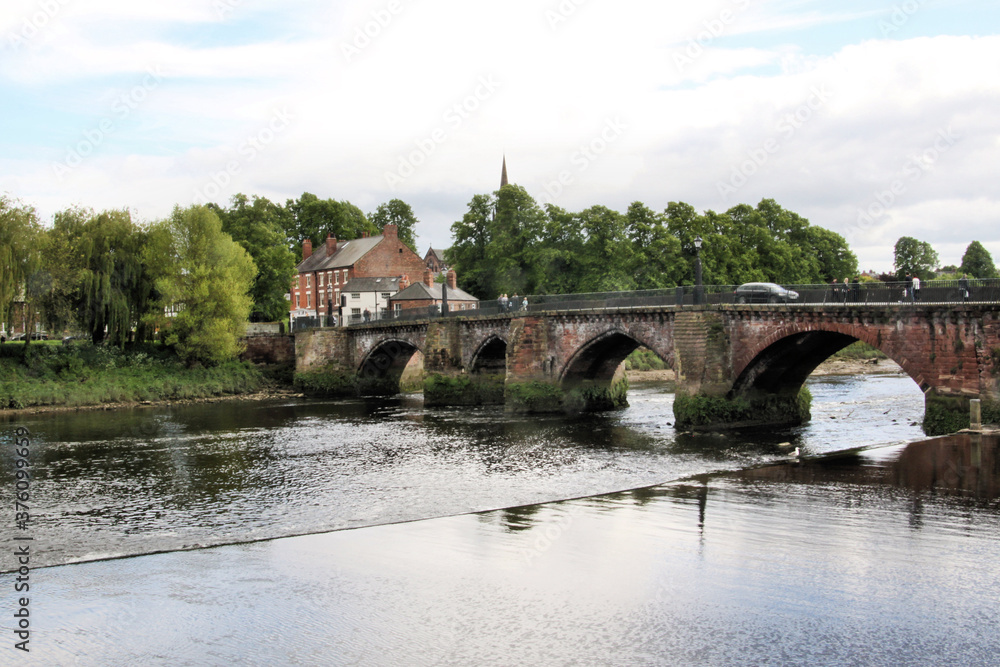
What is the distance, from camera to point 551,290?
69625 millimetres

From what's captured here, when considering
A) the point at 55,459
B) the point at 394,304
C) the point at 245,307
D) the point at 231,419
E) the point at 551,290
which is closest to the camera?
the point at 55,459

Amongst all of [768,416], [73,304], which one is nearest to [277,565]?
[768,416]

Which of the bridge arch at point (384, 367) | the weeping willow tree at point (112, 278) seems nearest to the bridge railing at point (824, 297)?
the bridge arch at point (384, 367)

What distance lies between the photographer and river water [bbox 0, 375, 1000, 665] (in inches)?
475

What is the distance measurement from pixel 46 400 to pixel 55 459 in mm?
Answer: 22024

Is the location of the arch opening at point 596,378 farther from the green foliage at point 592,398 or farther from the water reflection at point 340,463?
the water reflection at point 340,463

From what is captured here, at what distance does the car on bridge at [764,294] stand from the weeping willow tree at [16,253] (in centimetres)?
3934

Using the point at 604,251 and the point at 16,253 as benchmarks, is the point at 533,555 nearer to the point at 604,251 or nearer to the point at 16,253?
the point at 16,253

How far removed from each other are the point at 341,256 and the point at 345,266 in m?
4.03

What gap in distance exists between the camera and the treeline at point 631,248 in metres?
66.8

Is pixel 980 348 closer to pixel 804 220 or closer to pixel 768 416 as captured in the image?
pixel 768 416

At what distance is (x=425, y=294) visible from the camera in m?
73.1

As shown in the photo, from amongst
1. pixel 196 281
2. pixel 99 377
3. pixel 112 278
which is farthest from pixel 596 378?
pixel 112 278

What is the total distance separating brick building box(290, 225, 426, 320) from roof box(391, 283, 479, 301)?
27.8 feet
